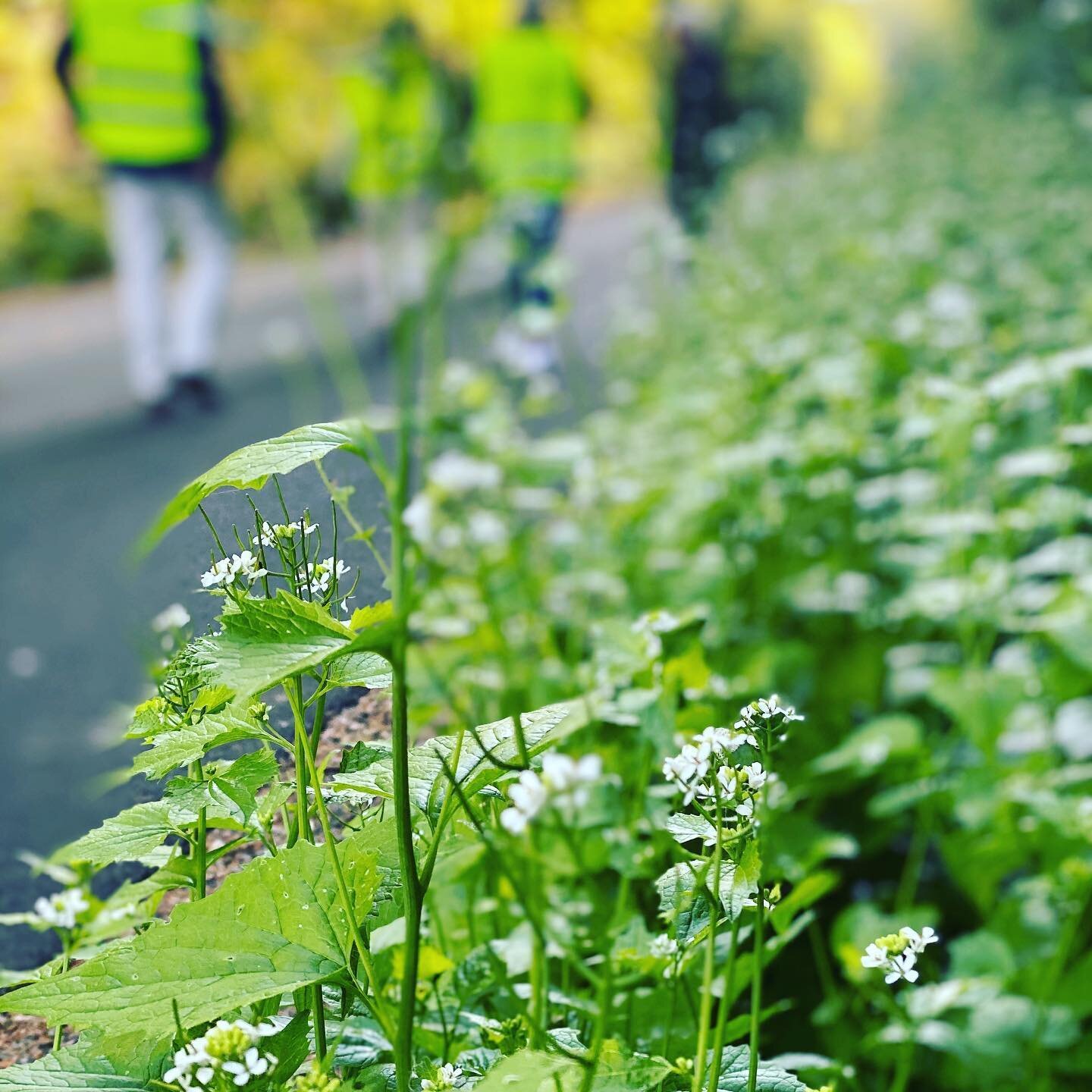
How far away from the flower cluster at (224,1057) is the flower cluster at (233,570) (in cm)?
25

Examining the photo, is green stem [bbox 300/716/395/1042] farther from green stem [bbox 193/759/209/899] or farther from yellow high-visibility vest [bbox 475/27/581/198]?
yellow high-visibility vest [bbox 475/27/581/198]

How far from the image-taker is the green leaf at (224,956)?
2.14 feet

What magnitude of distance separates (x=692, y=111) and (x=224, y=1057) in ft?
28.7

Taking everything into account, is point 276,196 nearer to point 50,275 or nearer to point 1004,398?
point 1004,398

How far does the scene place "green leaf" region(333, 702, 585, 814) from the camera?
0.72 meters

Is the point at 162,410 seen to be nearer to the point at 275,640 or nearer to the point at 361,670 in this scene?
the point at 361,670

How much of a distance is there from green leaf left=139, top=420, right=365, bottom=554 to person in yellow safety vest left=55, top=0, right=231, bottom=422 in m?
4.98

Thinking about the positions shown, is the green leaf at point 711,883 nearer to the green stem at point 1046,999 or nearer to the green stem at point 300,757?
the green stem at point 300,757

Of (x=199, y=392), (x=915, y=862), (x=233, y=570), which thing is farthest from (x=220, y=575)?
(x=199, y=392)

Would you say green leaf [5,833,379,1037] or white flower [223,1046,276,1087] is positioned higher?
green leaf [5,833,379,1037]

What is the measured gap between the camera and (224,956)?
68 centimetres

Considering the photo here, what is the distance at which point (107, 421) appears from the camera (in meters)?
6.04

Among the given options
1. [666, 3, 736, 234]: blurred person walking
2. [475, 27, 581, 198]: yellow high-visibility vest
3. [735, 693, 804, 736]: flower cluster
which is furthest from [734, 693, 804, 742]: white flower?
[666, 3, 736, 234]: blurred person walking

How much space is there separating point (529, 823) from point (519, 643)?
1.57 metres
